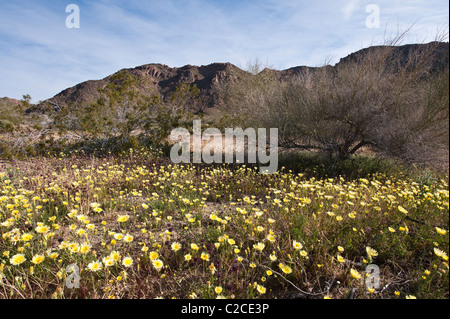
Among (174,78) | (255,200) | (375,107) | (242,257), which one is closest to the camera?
(242,257)

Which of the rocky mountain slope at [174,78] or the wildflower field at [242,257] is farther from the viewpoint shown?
the rocky mountain slope at [174,78]

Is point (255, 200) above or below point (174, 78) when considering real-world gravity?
below

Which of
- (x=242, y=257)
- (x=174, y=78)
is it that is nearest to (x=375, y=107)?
(x=242, y=257)

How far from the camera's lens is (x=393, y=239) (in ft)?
6.61

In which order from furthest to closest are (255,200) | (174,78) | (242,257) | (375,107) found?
(174,78), (375,107), (255,200), (242,257)

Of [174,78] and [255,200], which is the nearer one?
[255,200]

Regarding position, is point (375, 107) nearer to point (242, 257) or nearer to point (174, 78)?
point (242, 257)

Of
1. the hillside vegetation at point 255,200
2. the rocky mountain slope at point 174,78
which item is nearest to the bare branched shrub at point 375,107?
the hillside vegetation at point 255,200

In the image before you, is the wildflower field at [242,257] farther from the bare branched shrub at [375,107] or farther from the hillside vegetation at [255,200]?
the bare branched shrub at [375,107]

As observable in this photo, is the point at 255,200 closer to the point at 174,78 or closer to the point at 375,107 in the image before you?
the point at 375,107

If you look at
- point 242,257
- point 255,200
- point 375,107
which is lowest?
point 242,257

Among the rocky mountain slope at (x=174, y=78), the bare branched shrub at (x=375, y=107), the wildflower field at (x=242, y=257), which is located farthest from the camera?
the rocky mountain slope at (x=174, y=78)

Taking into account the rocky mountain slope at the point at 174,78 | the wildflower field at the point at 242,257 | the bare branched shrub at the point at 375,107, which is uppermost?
the rocky mountain slope at the point at 174,78
